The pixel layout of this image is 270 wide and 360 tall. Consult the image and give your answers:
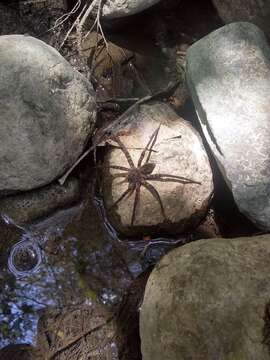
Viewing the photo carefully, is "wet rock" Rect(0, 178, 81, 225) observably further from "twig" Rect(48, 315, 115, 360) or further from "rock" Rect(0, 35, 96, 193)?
"twig" Rect(48, 315, 115, 360)

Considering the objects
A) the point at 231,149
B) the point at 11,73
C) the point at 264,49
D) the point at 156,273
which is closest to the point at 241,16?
the point at 264,49

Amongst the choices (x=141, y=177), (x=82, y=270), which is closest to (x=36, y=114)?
(x=141, y=177)

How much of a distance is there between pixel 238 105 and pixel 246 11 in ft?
2.95

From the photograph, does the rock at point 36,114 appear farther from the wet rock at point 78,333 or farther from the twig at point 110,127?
the wet rock at point 78,333

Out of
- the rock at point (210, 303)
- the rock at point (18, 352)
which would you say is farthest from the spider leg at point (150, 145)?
the rock at point (18, 352)

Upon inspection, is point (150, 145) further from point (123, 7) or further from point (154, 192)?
point (123, 7)

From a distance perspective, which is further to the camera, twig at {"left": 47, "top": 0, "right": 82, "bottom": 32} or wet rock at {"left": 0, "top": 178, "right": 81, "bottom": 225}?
twig at {"left": 47, "top": 0, "right": 82, "bottom": 32}

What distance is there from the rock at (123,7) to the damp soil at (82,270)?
→ 1.47 feet

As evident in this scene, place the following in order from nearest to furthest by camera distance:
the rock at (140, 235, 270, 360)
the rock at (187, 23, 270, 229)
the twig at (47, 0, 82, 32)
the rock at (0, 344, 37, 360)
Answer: the rock at (140, 235, 270, 360)
the rock at (0, 344, 37, 360)
the rock at (187, 23, 270, 229)
the twig at (47, 0, 82, 32)

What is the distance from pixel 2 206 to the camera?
2949 mm

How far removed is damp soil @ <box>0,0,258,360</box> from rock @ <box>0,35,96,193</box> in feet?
0.89

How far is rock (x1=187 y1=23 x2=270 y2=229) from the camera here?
2707 mm

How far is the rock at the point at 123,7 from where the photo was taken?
3.23 m

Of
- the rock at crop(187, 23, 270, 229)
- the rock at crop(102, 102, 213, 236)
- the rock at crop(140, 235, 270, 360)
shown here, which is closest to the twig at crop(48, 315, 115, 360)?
the rock at crop(140, 235, 270, 360)
